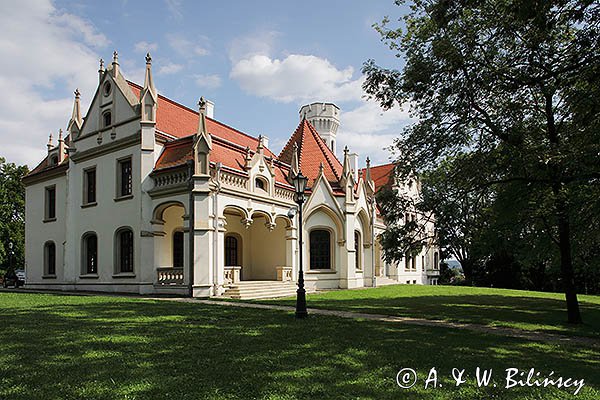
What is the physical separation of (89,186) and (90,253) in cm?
375

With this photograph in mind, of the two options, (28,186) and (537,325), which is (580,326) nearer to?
(537,325)

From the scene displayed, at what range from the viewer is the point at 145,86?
75.4 ft

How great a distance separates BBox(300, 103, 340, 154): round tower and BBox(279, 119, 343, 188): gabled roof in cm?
1398

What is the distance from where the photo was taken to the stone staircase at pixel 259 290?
20969 millimetres

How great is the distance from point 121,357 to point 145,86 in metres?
18.1

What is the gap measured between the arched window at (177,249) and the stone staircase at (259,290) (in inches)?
158

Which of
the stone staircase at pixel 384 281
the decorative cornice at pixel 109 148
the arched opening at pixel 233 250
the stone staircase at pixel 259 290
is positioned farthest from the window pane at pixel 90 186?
the stone staircase at pixel 384 281

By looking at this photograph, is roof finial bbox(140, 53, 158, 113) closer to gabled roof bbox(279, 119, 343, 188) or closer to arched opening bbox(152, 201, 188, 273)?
arched opening bbox(152, 201, 188, 273)

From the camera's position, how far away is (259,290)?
22.2 meters

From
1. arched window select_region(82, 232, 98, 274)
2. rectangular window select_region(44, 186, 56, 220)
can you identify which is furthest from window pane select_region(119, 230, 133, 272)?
rectangular window select_region(44, 186, 56, 220)

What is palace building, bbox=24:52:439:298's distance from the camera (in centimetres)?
2130

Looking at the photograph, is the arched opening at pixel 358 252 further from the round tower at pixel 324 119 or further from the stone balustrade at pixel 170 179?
the round tower at pixel 324 119

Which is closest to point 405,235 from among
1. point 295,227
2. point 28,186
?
point 295,227

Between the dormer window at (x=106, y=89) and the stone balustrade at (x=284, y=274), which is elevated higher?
the dormer window at (x=106, y=89)
